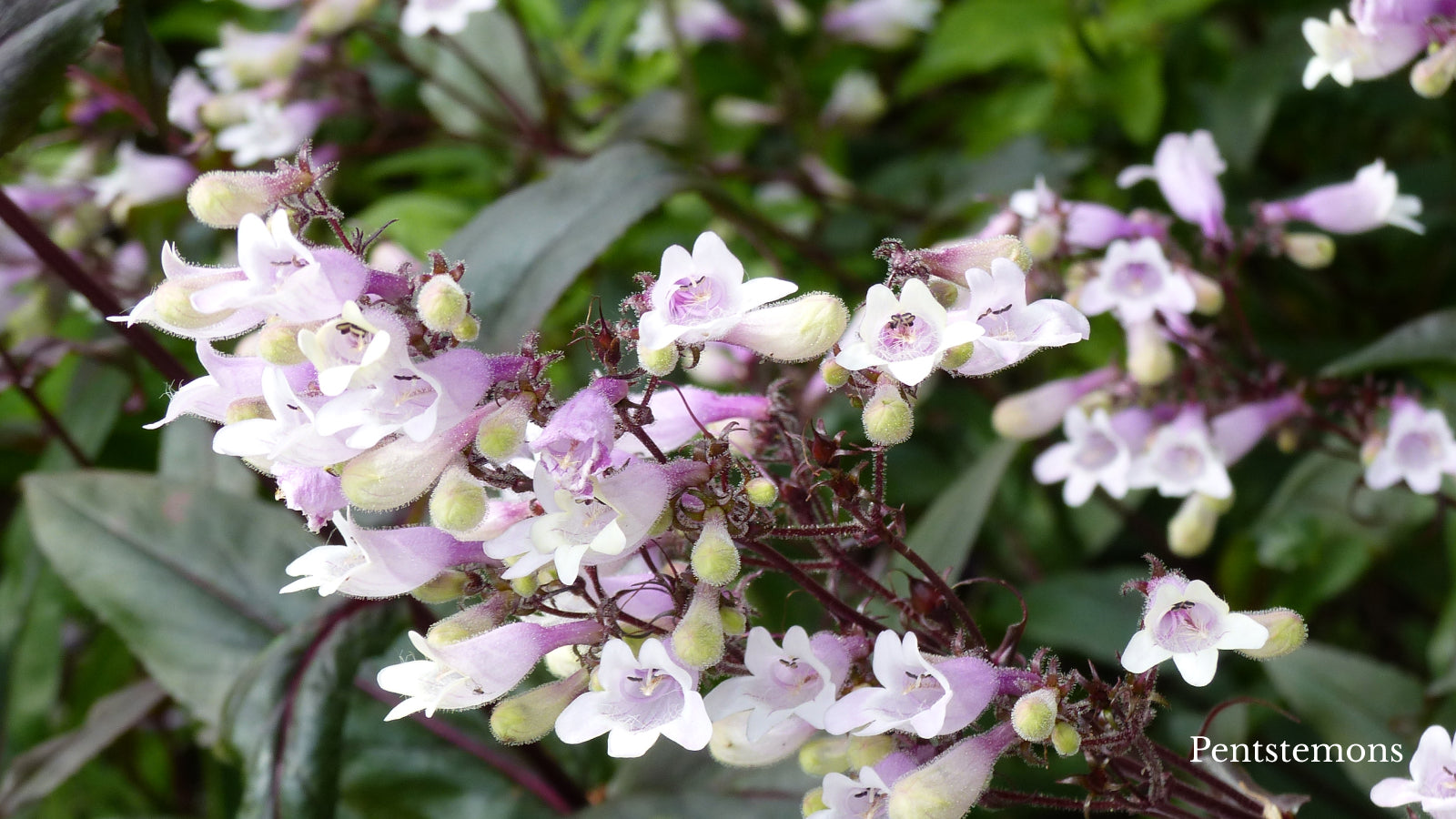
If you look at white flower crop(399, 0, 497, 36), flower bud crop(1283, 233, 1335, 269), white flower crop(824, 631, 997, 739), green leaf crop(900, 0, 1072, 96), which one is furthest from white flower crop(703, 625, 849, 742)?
green leaf crop(900, 0, 1072, 96)

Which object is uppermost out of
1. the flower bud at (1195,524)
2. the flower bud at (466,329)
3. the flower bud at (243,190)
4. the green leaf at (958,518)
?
the flower bud at (243,190)

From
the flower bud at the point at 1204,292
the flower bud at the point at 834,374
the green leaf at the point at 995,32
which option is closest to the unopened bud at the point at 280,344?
the flower bud at the point at 834,374

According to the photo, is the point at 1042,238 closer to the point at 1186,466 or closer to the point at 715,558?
the point at 1186,466

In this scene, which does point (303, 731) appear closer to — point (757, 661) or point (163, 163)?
point (757, 661)

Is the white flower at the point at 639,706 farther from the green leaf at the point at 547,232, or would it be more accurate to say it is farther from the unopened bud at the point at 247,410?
the green leaf at the point at 547,232

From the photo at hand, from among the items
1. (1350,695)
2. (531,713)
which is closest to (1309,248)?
(1350,695)

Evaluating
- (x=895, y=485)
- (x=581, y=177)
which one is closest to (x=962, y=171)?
(x=895, y=485)
